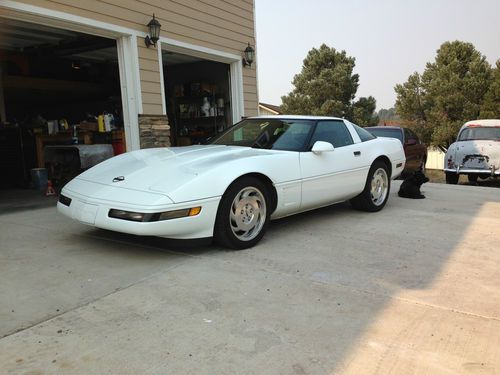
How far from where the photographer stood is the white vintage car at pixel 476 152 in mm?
10336

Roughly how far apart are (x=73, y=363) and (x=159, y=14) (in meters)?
6.53

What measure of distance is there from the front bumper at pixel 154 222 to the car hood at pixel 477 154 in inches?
344

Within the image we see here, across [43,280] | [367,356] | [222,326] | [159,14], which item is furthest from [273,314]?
[159,14]

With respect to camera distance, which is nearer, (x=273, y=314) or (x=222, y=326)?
(x=222, y=326)

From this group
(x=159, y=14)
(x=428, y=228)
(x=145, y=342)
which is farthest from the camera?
(x=159, y=14)

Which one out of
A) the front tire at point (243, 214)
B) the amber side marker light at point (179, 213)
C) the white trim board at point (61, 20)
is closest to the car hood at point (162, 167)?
the amber side marker light at point (179, 213)

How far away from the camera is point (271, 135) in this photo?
4.91 m

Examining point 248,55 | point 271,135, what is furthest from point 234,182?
point 248,55

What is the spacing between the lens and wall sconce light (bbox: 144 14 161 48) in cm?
718

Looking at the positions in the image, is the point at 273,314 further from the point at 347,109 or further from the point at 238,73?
the point at 347,109

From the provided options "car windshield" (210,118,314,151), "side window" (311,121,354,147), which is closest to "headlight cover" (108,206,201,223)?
"car windshield" (210,118,314,151)

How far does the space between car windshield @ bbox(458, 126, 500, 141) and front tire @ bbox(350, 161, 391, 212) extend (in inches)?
247

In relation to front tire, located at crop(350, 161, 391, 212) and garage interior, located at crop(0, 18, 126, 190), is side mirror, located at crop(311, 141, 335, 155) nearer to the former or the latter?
front tire, located at crop(350, 161, 391, 212)

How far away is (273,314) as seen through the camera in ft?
8.93
